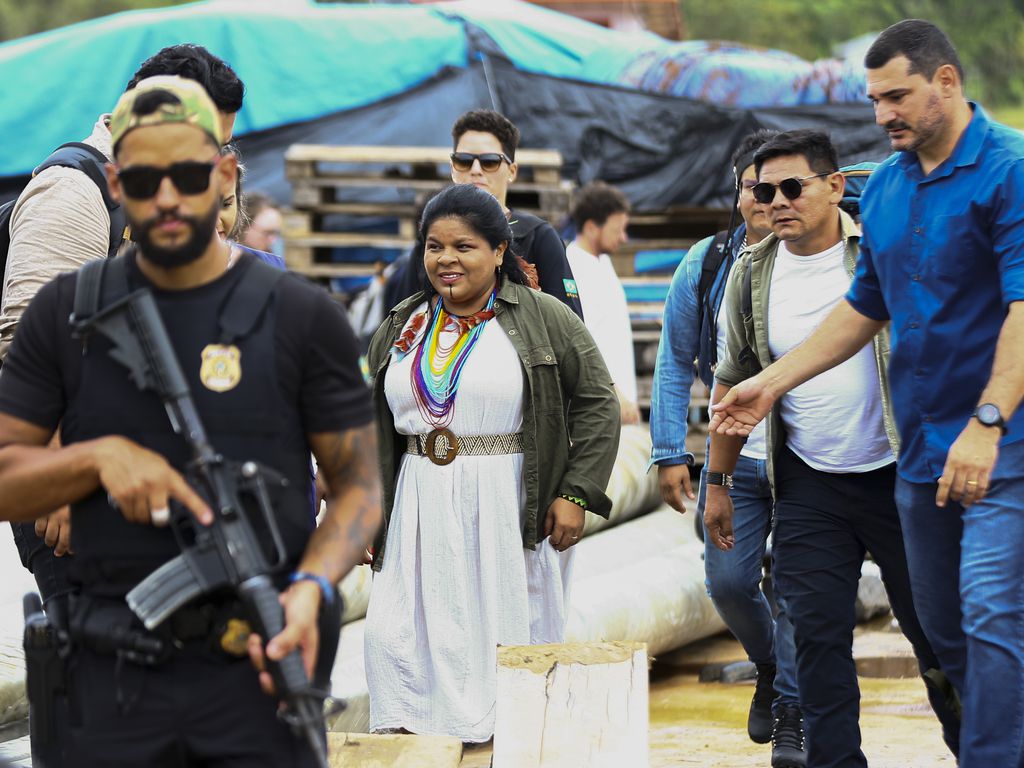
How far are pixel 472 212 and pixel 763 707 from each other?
226 centimetres

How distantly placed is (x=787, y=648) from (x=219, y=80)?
2.95m

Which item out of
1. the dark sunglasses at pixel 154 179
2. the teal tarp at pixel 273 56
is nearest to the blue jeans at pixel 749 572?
the dark sunglasses at pixel 154 179

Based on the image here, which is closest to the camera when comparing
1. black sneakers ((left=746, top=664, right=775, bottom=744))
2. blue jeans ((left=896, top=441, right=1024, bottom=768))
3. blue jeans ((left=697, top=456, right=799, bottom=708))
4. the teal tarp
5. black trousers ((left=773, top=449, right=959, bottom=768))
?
blue jeans ((left=896, top=441, right=1024, bottom=768))

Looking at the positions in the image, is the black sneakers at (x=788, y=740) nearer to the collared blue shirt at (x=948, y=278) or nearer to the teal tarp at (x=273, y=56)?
the collared blue shirt at (x=948, y=278)

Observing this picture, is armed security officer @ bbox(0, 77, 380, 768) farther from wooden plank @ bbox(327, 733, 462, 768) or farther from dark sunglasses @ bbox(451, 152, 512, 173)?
dark sunglasses @ bbox(451, 152, 512, 173)

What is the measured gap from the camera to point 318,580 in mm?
2830

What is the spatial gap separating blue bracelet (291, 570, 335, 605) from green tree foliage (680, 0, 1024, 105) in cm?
3077

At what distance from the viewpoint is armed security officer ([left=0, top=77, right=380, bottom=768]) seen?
277cm

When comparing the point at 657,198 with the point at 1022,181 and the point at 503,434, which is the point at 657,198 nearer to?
the point at 503,434

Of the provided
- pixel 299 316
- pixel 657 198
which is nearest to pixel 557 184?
pixel 657 198

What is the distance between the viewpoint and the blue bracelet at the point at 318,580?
111 inches

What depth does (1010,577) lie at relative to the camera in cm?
410

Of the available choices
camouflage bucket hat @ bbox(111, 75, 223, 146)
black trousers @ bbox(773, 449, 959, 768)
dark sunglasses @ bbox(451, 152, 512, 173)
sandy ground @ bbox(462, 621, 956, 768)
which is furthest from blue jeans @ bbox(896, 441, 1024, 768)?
dark sunglasses @ bbox(451, 152, 512, 173)

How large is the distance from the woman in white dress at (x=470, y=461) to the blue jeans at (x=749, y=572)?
2.17 ft
